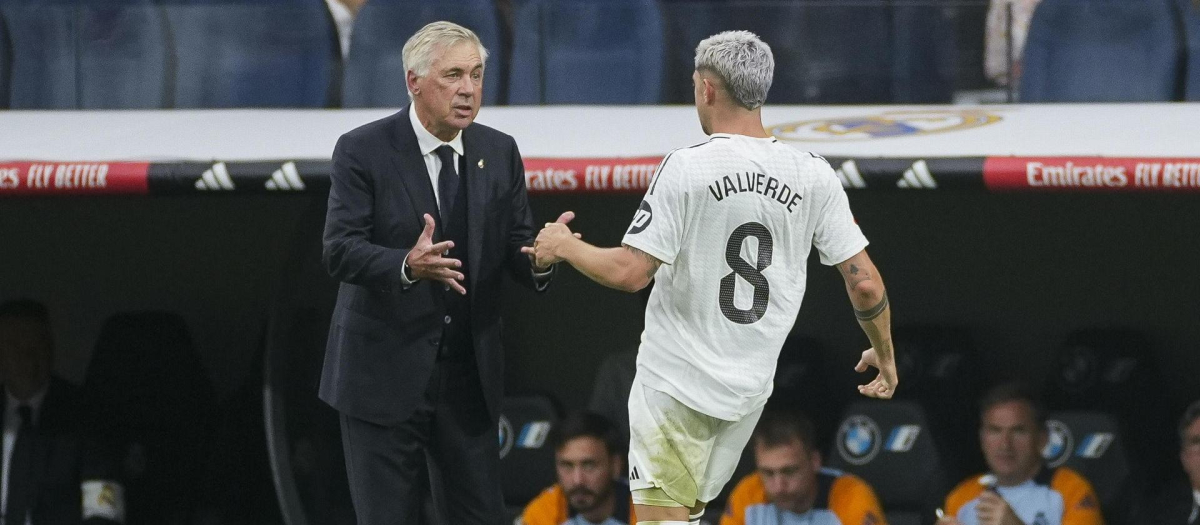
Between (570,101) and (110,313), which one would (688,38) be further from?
(110,313)

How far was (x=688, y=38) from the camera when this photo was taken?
563cm

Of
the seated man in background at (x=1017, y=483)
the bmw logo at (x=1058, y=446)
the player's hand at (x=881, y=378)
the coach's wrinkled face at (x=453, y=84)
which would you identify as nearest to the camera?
the coach's wrinkled face at (x=453, y=84)

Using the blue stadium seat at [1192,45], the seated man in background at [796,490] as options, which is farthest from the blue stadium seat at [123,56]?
the blue stadium seat at [1192,45]

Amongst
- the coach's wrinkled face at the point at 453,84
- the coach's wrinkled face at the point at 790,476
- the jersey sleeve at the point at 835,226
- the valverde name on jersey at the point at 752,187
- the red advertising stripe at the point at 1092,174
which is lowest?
the coach's wrinkled face at the point at 790,476

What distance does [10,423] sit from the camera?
16.3 feet

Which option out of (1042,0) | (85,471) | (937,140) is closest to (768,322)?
(937,140)

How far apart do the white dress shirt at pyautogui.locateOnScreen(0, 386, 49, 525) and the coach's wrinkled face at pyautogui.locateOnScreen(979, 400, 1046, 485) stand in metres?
2.82

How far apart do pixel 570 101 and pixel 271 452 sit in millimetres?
1724

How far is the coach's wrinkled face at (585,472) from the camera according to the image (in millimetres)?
4719

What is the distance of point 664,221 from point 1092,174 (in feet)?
4.39

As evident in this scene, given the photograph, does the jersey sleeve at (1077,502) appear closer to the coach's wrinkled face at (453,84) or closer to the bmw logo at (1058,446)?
the bmw logo at (1058,446)

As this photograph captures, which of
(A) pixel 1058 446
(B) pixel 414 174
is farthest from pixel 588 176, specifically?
(A) pixel 1058 446

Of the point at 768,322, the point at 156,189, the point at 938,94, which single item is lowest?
the point at 768,322

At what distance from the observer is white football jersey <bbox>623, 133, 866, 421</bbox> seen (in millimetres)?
2977
